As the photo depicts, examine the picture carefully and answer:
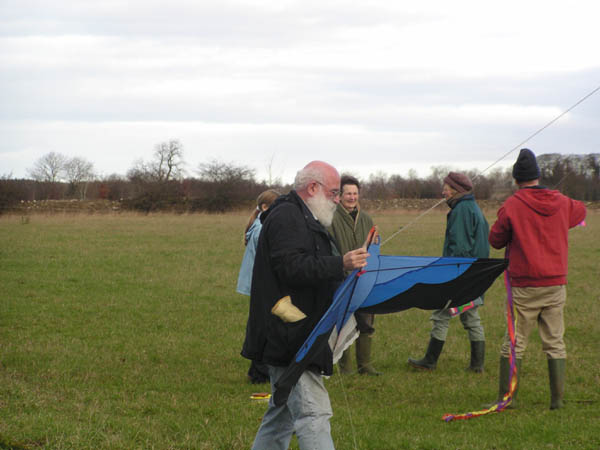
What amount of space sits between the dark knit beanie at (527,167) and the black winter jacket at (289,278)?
9.39 ft

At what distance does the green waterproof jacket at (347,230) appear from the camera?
24.6ft

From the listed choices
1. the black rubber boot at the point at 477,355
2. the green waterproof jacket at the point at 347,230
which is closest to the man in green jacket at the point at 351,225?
the green waterproof jacket at the point at 347,230

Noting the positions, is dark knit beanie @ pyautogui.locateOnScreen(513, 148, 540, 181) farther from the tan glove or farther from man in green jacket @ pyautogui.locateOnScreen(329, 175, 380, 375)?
the tan glove

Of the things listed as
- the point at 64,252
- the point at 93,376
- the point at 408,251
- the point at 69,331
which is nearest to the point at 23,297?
the point at 69,331

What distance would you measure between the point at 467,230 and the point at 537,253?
1.61 meters

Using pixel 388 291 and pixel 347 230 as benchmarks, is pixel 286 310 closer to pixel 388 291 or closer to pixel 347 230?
pixel 388 291

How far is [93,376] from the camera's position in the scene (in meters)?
7.70

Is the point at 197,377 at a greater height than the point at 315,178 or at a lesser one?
lesser

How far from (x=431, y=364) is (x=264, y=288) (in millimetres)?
4562

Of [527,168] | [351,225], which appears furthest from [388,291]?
[351,225]

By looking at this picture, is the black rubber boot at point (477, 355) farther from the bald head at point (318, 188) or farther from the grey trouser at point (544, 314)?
the bald head at point (318, 188)

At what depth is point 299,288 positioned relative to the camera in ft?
13.6

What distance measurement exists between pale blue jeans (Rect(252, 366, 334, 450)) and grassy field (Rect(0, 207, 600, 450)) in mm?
884

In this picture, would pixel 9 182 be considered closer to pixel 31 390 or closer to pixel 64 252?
pixel 64 252
